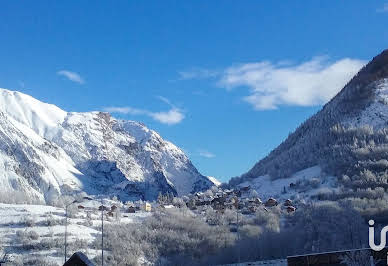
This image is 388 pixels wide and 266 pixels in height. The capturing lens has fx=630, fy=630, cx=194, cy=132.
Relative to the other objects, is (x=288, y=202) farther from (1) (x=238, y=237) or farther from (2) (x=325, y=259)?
(2) (x=325, y=259)

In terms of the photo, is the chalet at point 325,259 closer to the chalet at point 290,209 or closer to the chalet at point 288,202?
the chalet at point 290,209

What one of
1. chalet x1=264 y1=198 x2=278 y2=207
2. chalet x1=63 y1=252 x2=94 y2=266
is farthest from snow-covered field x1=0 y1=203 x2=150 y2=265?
chalet x1=63 y1=252 x2=94 y2=266

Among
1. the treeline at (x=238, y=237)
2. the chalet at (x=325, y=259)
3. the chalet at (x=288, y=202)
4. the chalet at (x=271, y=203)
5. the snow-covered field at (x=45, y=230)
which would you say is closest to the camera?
the chalet at (x=325, y=259)

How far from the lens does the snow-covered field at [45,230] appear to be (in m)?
121

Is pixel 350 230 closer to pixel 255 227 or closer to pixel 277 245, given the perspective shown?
pixel 277 245

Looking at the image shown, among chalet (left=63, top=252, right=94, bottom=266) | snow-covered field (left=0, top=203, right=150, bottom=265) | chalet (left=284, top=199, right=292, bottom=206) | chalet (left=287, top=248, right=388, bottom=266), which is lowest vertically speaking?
chalet (left=287, top=248, right=388, bottom=266)

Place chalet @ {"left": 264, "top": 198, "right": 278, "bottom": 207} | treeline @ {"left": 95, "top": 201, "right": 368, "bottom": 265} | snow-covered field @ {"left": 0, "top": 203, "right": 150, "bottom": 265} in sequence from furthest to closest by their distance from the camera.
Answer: chalet @ {"left": 264, "top": 198, "right": 278, "bottom": 207}, treeline @ {"left": 95, "top": 201, "right": 368, "bottom": 265}, snow-covered field @ {"left": 0, "top": 203, "right": 150, "bottom": 265}

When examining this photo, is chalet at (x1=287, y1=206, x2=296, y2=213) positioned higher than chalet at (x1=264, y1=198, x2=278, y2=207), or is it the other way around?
chalet at (x1=264, y1=198, x2=278, y2=207)

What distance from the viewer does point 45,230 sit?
13738cm

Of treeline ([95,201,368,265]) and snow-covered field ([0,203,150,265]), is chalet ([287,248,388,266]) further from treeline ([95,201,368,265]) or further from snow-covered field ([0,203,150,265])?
snow-covered field ([0,203,150,265])

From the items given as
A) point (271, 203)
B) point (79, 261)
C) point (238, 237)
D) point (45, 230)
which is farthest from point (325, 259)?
point (271, 203)

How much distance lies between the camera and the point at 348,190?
172 meters

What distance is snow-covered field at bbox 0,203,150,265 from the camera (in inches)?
4754

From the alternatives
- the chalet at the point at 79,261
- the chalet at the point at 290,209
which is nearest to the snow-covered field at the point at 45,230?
the chalet at the point at 290,209
